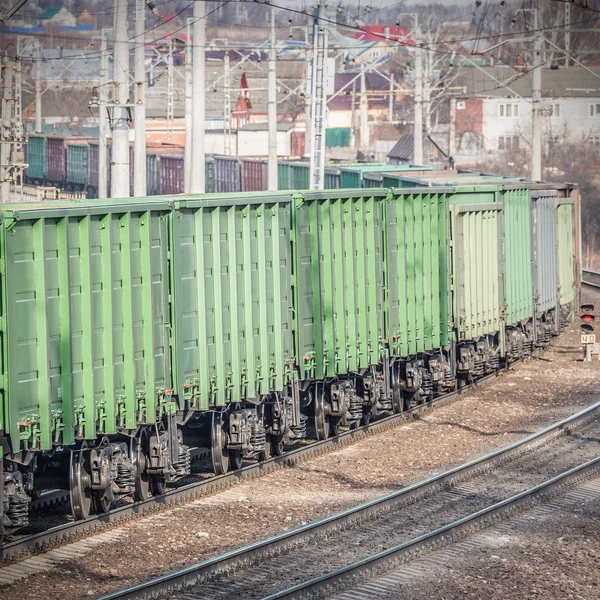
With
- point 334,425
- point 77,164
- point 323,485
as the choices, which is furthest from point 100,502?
point 77,164

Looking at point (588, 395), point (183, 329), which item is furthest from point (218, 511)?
point (588, 395)

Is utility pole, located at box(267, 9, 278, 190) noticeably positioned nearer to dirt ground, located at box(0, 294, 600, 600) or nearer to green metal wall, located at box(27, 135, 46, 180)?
Answer: dirt ground, located at box(0, 294, 600, 600)

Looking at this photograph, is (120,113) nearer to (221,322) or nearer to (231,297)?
(231,297)

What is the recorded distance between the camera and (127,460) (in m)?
14.3

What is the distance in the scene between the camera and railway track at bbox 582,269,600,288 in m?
43.3

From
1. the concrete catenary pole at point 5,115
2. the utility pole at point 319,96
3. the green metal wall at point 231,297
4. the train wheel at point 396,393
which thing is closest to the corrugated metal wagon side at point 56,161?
the concrete catenary pole at point 5,115

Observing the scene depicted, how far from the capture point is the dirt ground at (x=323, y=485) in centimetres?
1230

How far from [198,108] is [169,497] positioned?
14.4 metres

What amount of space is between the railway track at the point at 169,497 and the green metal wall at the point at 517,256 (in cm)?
454

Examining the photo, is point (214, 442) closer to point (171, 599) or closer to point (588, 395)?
point (171, 599)

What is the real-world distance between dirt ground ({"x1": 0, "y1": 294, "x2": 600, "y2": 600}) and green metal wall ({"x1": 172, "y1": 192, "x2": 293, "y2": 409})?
1456mm

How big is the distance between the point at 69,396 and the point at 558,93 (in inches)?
3568

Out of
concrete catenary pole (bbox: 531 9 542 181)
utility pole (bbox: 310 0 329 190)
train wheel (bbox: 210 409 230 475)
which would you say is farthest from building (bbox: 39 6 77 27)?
train wheel (bbox: 210 409 230 475)

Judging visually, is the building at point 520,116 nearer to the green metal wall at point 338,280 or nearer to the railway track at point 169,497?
the railway track at point 169,497
